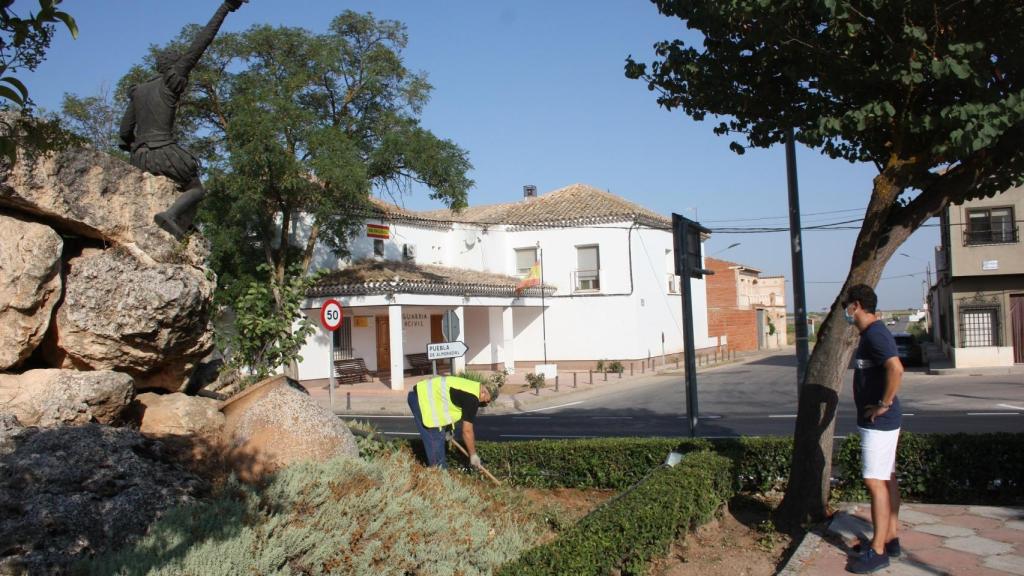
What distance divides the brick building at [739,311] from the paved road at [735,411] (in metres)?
17.7

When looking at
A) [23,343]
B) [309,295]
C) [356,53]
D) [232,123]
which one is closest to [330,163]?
[232,123]

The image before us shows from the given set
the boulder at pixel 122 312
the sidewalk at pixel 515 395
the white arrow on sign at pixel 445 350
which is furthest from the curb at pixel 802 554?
Answer: the white arrow on sign at pixel 445 350

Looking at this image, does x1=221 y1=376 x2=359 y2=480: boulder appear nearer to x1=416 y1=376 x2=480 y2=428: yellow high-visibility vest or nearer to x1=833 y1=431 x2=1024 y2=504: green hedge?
x1=416 y1=376 x2=480 y2=428: yellow high-visibility vest

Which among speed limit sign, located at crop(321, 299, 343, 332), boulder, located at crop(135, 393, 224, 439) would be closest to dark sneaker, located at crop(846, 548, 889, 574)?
boulder, located at crop(135, 393, 224, 439)

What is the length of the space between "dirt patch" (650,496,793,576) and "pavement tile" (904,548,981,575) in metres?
0.91

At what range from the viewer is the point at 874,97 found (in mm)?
6332

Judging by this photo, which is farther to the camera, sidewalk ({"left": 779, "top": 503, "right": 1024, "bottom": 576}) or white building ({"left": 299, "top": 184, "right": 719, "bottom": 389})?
white building ({"left": 299, "top": 184, "right": 719, "bottom": 389})

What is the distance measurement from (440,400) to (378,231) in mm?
19817

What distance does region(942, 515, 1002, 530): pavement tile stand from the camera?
5.80 metres

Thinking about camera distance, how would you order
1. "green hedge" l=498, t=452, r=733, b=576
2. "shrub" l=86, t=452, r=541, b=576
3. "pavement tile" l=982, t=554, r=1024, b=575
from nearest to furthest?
"shrub" l=86, t=452, r=541, b=576
"green hedge" l=498, t=452, r=733, b=576
"pavement tile" l=982, t=554, r=1024, b=575

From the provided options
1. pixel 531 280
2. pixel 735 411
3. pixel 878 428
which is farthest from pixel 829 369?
pixel 531 280

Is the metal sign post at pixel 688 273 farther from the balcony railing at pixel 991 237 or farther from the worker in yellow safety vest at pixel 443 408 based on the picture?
the balcony railing at pixel 991 237

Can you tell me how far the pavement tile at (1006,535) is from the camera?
5.41m

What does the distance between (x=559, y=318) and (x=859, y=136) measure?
81.2ft
